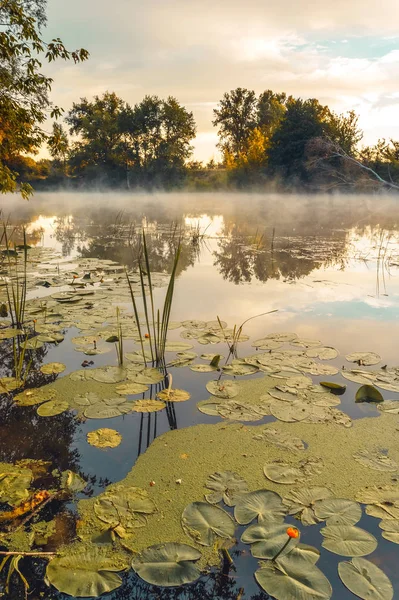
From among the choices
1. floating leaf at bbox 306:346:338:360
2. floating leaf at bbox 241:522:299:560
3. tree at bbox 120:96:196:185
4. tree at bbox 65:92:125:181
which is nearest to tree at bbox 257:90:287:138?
tree at bbox 120:96:196:185

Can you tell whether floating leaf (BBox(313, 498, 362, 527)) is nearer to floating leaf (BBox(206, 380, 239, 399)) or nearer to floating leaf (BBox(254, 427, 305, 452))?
floating leaf (BBox(254, 427, 305, 452))

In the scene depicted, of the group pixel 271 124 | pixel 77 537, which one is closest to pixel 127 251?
pixel 77 537

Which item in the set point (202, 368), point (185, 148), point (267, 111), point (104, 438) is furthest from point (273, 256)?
point (267, 111)

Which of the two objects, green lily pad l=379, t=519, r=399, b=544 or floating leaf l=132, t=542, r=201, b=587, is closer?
floating leaf l=132, t=542, r=201, b=587

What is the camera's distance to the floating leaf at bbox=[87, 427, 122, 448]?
72.6 inches

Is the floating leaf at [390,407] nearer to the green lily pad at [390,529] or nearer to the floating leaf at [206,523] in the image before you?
the green lily pad at [390,529]

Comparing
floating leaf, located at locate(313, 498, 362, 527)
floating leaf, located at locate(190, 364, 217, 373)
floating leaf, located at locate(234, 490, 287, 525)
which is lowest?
floating leaf, located at locate(313, 498, 362, 527)

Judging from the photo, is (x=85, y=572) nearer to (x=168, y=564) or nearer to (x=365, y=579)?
(x=168, y=564)

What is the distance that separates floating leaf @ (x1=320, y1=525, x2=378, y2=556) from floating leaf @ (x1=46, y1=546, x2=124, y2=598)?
25.6 inches

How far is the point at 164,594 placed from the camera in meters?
1.17

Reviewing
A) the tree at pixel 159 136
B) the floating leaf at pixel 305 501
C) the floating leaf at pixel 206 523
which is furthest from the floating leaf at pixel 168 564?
the tree at pixel 159 136

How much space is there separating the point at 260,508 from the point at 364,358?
5.23 ft

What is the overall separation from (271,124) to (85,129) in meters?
16.1

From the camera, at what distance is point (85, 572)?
120 cm
